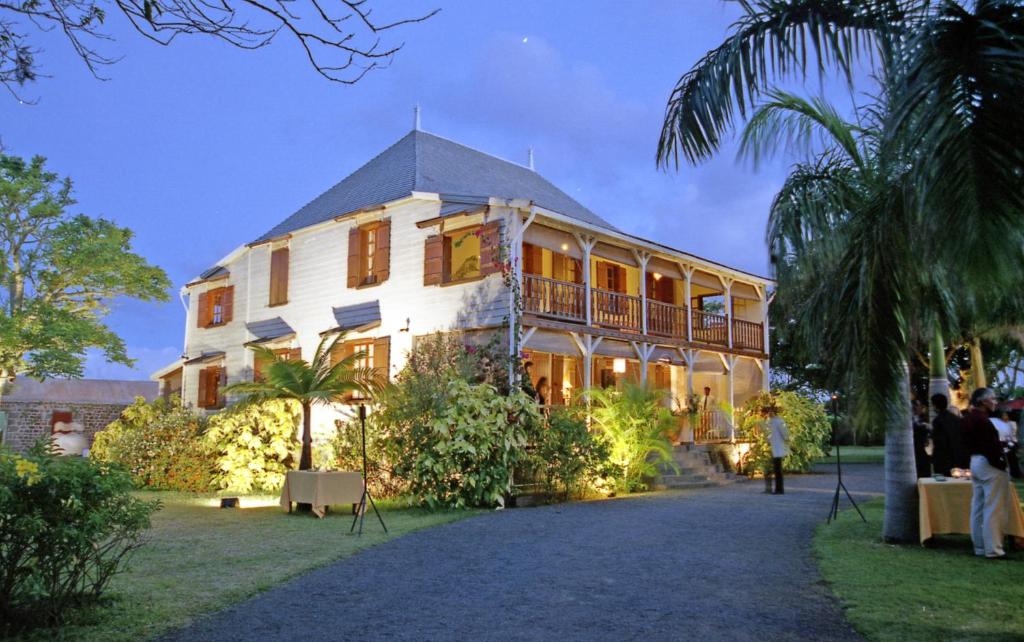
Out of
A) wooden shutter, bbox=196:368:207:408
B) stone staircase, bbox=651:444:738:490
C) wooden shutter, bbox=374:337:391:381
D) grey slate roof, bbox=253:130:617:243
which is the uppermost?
grey slate roof, bbox=253:130:617:243

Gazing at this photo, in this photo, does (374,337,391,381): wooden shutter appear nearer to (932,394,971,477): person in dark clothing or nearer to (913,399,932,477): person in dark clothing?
(913,399,932,477): person in dark clothing

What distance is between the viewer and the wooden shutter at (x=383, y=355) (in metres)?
17.0

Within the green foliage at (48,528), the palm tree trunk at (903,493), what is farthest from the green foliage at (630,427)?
the green foliage at (48,528)

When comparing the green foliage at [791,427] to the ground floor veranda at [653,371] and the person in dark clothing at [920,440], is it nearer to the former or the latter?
the ground floor veranda at [653,371]

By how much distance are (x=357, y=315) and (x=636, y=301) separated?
649cm

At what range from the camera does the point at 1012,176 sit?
4.02m

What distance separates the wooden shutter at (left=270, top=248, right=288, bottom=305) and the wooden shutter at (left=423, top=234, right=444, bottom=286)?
5.00 meters

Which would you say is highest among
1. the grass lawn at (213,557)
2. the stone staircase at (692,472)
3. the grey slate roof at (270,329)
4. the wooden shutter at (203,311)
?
the wooden shutter at (203,311)

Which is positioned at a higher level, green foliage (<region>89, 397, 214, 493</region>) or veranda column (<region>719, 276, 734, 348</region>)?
veranda column (<region>719, 276, 734, 348</region>)

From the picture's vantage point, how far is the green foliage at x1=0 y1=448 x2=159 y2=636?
15.5ft

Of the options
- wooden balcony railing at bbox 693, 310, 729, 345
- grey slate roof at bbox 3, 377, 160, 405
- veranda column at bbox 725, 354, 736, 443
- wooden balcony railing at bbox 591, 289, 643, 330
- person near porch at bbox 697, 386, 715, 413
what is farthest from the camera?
grey slate roof at bbox 3, 377, 160, 405

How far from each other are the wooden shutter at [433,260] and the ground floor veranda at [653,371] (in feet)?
8.09

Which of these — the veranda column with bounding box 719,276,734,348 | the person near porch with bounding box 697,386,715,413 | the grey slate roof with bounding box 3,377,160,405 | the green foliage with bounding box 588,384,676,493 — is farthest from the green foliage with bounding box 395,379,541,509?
the grey slate roof with bounding box 3,377,160,405

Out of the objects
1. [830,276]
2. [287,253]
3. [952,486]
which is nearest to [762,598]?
[830,276]
